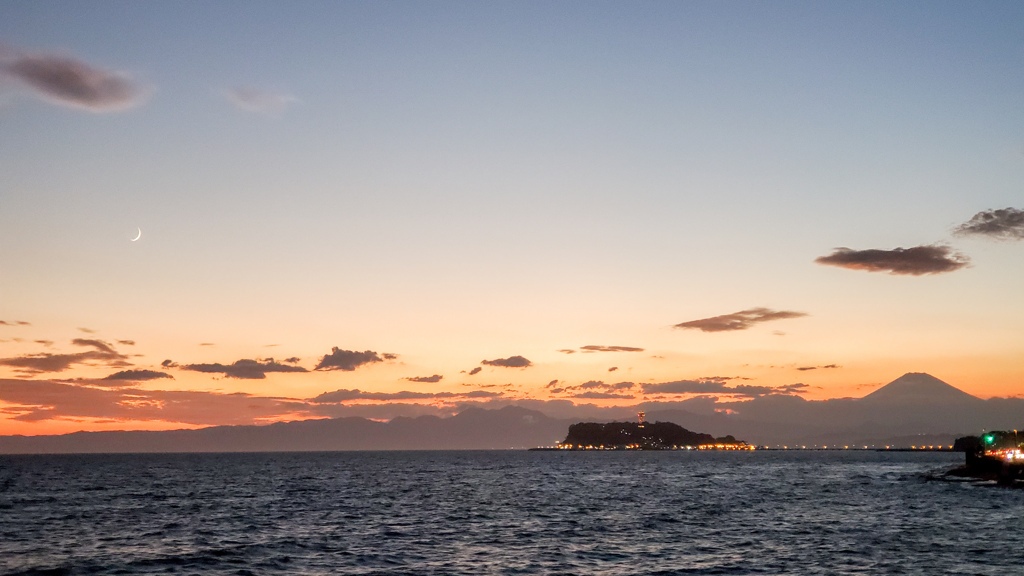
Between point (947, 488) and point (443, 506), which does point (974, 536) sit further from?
point (947, 488)

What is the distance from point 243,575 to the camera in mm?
46469

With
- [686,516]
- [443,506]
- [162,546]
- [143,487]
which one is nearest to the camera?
[162,546]

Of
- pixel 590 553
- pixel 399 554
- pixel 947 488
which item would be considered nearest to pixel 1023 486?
pixel 947 488

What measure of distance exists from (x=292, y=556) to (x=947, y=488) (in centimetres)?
10093

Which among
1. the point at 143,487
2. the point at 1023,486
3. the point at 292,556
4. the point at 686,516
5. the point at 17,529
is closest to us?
the point at 292,556

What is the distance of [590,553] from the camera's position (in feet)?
175

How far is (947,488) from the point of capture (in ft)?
385

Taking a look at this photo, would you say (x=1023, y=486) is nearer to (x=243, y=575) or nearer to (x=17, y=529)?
(x=243, y=575)

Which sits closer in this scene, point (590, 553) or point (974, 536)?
point (590, 553)

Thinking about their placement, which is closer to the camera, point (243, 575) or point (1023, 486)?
point (243, 575)

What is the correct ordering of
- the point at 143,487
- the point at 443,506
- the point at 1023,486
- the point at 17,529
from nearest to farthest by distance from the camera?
1. the point at 17,529
2. the point at 443,506
3. the point at 1023,486
4. the point at 143,487

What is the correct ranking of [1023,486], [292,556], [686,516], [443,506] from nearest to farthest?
1. [292,556]
2. [686,516]
3. [443,506]
4. [1023,486]

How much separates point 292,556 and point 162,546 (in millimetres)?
11641

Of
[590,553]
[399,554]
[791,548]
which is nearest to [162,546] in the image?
[399,554]
